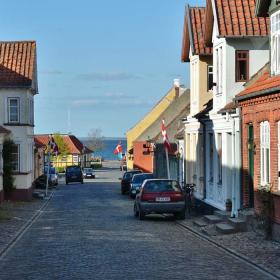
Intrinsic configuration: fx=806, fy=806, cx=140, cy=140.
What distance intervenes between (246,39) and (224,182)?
15.2 ft

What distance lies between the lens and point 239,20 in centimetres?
2566

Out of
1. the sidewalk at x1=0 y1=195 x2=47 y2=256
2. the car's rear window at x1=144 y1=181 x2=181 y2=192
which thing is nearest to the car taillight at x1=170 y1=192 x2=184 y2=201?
the car's rear window at x1=144 y1=181 x2=181 y2=192

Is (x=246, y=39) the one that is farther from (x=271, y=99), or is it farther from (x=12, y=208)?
(x=12, y=208)

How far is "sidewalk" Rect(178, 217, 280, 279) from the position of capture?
1559cm

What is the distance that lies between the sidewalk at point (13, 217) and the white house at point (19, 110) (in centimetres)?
132

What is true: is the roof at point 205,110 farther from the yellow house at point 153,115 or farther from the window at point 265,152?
the yellow house at point 153,115

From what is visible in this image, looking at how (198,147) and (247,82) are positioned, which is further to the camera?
(198,147)

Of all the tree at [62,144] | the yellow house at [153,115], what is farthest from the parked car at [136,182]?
the tree at [62,144]

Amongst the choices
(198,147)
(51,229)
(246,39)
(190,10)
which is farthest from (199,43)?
(51,229)

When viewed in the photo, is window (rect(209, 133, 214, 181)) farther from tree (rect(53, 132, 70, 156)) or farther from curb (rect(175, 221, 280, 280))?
tree (rect(53, 132, 70, 156))

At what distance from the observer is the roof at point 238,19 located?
25172 mm

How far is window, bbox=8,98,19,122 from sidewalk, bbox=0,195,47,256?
4.58 metres

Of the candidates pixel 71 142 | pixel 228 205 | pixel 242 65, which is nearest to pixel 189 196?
pixel 228 205

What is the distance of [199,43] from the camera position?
31609 mm
